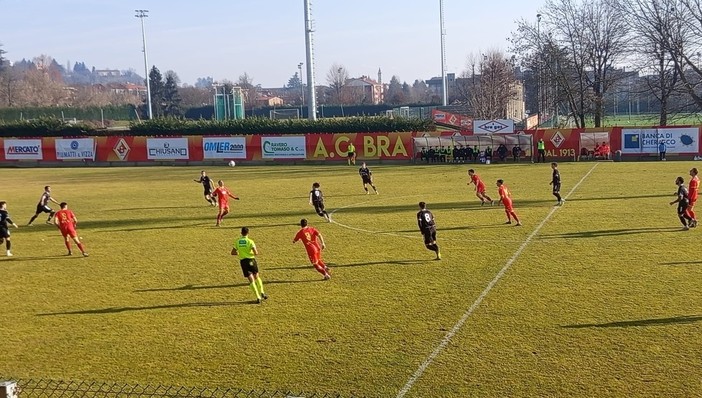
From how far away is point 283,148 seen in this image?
5716cm

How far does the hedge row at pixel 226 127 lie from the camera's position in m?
64.0

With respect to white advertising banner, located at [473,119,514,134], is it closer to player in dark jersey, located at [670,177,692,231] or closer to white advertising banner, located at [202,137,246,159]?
white advertising banner, located at [202,137,246,159]

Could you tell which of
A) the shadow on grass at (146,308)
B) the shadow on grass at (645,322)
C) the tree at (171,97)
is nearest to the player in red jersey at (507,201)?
the shadow on grass at (645,322)

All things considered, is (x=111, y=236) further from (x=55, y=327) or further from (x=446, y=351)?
(x=446, y=351)

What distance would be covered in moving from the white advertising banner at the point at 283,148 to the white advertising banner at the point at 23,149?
2191 centimetres

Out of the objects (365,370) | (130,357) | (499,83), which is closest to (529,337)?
(365,370)

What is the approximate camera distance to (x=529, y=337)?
11.6 metres

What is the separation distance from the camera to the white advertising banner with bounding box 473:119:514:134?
168 ft

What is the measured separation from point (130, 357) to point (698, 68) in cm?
5238

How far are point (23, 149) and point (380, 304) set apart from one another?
57602 mm

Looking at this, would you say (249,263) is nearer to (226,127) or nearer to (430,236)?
(430,236)

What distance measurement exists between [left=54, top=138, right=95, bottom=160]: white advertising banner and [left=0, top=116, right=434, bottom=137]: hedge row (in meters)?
8.26

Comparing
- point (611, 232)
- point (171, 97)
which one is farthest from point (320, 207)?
point (171, 97)

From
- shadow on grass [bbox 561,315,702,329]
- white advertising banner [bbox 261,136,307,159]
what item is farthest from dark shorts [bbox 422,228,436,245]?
white advertising banner [bbox 261,136,307,159]
